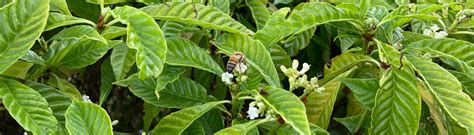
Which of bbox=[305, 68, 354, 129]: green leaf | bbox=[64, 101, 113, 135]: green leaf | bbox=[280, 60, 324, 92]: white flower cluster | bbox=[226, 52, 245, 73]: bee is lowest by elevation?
bbox=[305, 68, 354, 129]: green leaf

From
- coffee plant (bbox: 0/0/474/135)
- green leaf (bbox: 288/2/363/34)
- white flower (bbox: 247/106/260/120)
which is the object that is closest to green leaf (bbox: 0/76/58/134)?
coffee plant (bbox: 0/0/474/135)

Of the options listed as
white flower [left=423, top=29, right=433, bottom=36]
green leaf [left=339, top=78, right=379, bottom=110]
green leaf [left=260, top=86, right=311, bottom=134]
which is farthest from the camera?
white flower [left=423, top=29, right=433, bottom=36]

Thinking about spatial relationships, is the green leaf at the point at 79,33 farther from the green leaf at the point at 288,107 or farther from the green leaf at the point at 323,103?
the green leaf at the point at 323,103

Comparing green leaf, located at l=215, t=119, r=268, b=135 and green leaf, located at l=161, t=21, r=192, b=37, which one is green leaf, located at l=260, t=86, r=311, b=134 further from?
green leaf, located at l=161, t=21, r=192, b=37

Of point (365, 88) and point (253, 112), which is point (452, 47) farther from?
point (253, 112)

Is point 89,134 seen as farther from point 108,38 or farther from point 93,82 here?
point 93,82

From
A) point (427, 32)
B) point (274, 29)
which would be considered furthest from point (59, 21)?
point (427, 32)

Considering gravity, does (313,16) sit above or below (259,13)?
above
